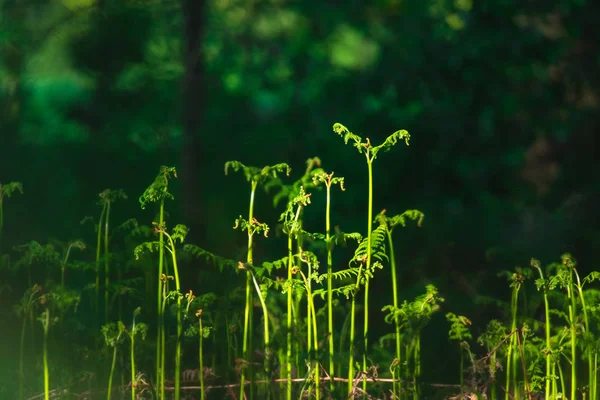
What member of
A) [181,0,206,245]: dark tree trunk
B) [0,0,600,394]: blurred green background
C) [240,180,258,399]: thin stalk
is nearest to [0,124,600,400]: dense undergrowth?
[240,180,258,399]: thin stalk

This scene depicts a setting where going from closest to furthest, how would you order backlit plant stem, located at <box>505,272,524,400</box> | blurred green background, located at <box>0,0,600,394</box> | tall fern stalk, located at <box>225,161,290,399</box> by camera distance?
1. tall fern stalk, located at <box>225,161,290,399</box>
2. backlit plant stem, located at <box>505,272,524,400</box>
3. blurred green background, located at <box>0,0,600,394</box>

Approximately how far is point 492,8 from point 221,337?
2468 mm

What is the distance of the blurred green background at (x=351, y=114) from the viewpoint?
4160mm

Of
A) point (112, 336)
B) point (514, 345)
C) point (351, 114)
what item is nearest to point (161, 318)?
point (112, 336)

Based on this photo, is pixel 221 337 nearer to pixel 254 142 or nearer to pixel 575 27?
pixel 254 142

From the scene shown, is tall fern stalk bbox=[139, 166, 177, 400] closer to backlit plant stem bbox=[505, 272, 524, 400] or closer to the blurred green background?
backlit plant stem bbox=[505, 272, 524, 400]

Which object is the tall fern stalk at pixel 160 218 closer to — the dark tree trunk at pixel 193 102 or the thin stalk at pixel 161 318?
the thin stalk at pixel 161 318

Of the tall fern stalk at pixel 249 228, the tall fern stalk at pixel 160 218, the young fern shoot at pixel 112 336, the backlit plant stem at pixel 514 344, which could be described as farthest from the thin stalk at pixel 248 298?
the backlit plant stem at pixel 514 344

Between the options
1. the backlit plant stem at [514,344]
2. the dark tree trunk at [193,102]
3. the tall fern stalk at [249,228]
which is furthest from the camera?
the dark tree trunk at [193,102]

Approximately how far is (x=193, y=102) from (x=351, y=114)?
836 mm

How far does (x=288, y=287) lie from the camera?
2104 mm

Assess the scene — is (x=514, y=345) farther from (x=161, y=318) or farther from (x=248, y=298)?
(x=161, y=318)

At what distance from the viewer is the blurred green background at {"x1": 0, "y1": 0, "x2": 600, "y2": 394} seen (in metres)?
4.16

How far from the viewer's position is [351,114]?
14.0 feet
